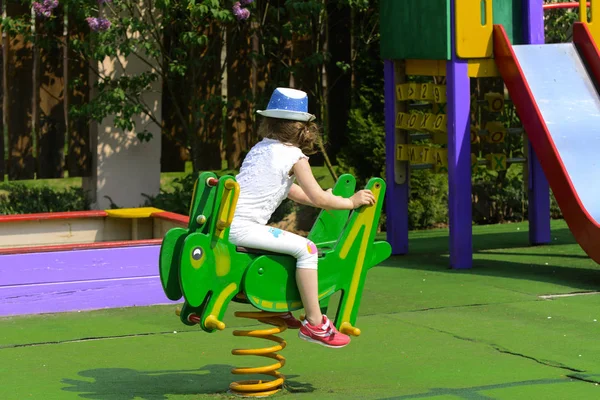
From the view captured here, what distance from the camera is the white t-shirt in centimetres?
496

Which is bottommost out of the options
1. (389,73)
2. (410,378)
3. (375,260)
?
(410,378)

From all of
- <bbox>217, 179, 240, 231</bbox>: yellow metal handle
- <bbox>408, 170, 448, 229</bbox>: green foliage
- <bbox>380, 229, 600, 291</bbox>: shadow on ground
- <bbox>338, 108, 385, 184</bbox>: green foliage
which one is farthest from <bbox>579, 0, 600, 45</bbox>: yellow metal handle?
<bbox>217, 179, 240, 231</bbox>: yellow metal handle

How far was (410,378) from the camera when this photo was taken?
532 cm

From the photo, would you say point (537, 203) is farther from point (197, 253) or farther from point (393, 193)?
point (197, 253)

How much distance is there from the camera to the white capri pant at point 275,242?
4887 millimetres

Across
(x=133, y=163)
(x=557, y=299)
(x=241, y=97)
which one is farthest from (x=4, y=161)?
(x=557, y=299)

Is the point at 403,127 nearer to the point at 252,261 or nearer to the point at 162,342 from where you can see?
the point at 162,342

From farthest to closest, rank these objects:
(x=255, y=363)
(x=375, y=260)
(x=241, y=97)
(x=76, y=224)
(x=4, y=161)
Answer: (x=241, y=97) → (x=4, y=161) → (x=76, y=224) → (x=255, y=363) → (x=375, y=260)

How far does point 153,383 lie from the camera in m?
5.29

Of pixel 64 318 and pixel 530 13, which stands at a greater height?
pixel 530 13

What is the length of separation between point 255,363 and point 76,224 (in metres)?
3.24

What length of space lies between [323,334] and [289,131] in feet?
3.01

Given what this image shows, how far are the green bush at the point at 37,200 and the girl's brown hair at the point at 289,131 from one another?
5.82 meters

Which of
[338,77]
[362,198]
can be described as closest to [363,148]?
[338,77]
